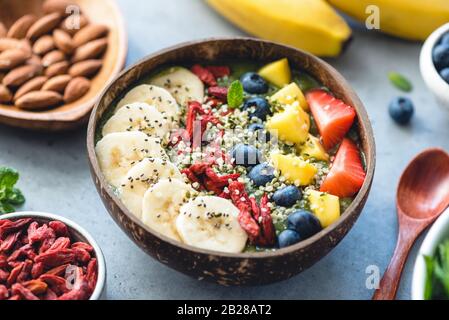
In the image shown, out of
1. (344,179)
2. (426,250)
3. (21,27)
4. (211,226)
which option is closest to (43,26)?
(21,27)

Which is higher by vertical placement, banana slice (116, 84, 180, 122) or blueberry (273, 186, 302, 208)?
banana slice (116, 84, 180, 122)

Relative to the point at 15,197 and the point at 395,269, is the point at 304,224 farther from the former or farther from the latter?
the point at 15,197

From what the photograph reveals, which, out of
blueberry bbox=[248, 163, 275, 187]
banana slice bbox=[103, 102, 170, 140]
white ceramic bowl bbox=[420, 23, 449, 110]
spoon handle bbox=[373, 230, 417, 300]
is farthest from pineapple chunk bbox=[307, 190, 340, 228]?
white ceramic bowl bbox=[420, 23, 449, 110]

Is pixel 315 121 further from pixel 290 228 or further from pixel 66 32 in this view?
pixel 66 32

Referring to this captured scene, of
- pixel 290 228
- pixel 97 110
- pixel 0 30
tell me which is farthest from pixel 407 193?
pixel 0 30

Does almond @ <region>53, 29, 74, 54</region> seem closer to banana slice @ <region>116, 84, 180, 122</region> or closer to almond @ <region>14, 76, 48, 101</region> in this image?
almond @ <region>14, 76, 48, 101</region>
